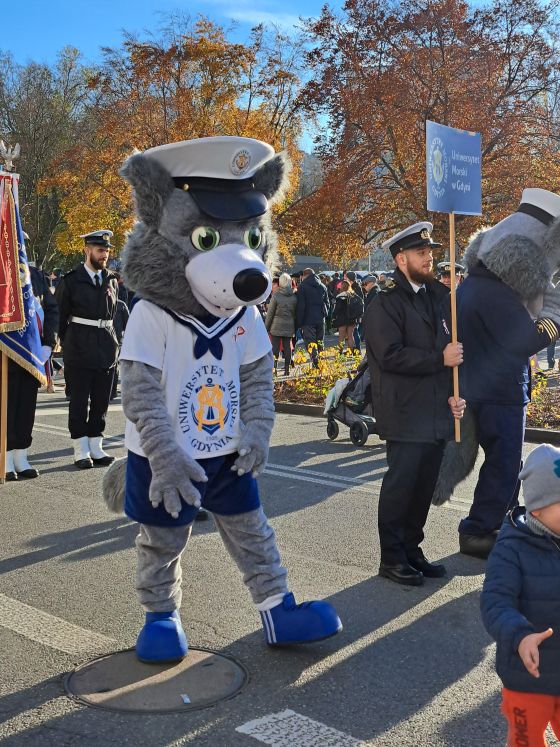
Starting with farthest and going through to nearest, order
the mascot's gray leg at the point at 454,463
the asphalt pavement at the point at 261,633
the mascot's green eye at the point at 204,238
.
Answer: the mascot's gray leg at the point at 454,463, the mascot's green eye at the point at 204,238, the asphalt pavement at the point at 261,633

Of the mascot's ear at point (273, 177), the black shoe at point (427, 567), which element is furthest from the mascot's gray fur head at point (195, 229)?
the black shoe at point (427, 567)

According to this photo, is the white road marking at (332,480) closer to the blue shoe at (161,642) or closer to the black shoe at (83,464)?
the black shoe at (83,464)

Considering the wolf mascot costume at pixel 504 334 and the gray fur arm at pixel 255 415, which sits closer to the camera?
the gray fur arm at pixel 255 415

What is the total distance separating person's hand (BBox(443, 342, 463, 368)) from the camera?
497cm

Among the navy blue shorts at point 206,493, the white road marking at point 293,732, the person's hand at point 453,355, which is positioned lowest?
the white road marking at point 293,732

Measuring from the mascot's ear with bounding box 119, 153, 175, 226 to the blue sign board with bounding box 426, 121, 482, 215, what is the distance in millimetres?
1884

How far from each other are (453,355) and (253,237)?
4.57 ft

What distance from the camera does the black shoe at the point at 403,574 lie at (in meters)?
5.03

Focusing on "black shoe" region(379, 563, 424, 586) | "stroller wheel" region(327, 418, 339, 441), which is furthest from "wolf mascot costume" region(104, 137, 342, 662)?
"stroller wheel" region(327, 418, 339, 441)

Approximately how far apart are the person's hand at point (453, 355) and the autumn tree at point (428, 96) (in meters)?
12.4

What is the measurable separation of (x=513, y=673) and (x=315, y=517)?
3898 millimetres

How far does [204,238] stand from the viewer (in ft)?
13.1

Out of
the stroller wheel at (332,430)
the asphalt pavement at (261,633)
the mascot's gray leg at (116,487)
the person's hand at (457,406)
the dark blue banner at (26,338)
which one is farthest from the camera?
the stroller wheel at (332,430)

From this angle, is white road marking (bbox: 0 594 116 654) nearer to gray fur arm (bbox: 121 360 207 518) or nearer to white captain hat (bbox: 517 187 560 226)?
gray fur arm (bbox: 121 360 207 518)
